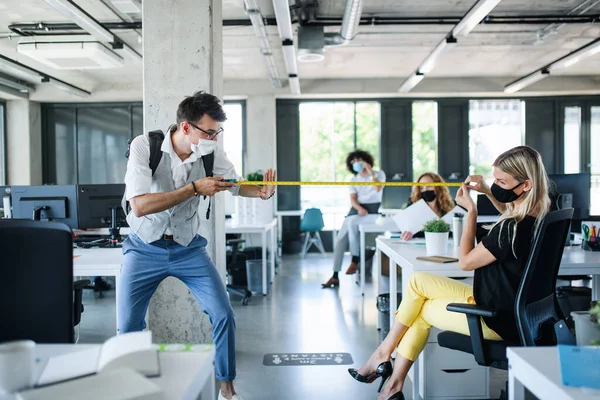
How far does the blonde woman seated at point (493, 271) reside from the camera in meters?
2.31

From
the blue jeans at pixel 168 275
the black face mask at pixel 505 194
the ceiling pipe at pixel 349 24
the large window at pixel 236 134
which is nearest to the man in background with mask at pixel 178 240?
the blue jeans at pixel 168 275

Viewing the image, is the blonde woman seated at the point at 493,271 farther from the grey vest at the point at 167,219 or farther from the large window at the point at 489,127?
the large window at the point at 489,127

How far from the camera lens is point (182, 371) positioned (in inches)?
52.9

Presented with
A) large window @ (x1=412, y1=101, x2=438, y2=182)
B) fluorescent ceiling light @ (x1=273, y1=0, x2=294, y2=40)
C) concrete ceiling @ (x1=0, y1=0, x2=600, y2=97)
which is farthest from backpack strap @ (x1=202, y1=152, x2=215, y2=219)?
large window @ (x1=412, y1=101, x2=438, y2=182)

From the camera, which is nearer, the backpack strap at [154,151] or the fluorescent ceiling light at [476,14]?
the backpack strap at [154,151]

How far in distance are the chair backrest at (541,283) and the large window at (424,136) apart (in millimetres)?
8391

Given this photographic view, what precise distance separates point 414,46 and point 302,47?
235 centimetres

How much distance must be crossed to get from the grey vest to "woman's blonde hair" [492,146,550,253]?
1541mm

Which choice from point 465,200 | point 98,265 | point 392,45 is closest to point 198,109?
point 98,265

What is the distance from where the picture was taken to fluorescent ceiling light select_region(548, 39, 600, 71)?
691 cm

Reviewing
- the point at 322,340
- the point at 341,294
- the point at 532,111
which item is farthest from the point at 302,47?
the point at 532,111

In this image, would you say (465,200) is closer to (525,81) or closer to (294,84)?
(294,84)

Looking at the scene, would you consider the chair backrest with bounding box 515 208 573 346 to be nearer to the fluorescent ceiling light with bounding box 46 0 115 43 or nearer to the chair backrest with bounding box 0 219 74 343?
the chair backrest with bounding box 0 219 74 343

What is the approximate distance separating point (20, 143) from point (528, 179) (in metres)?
10.3
